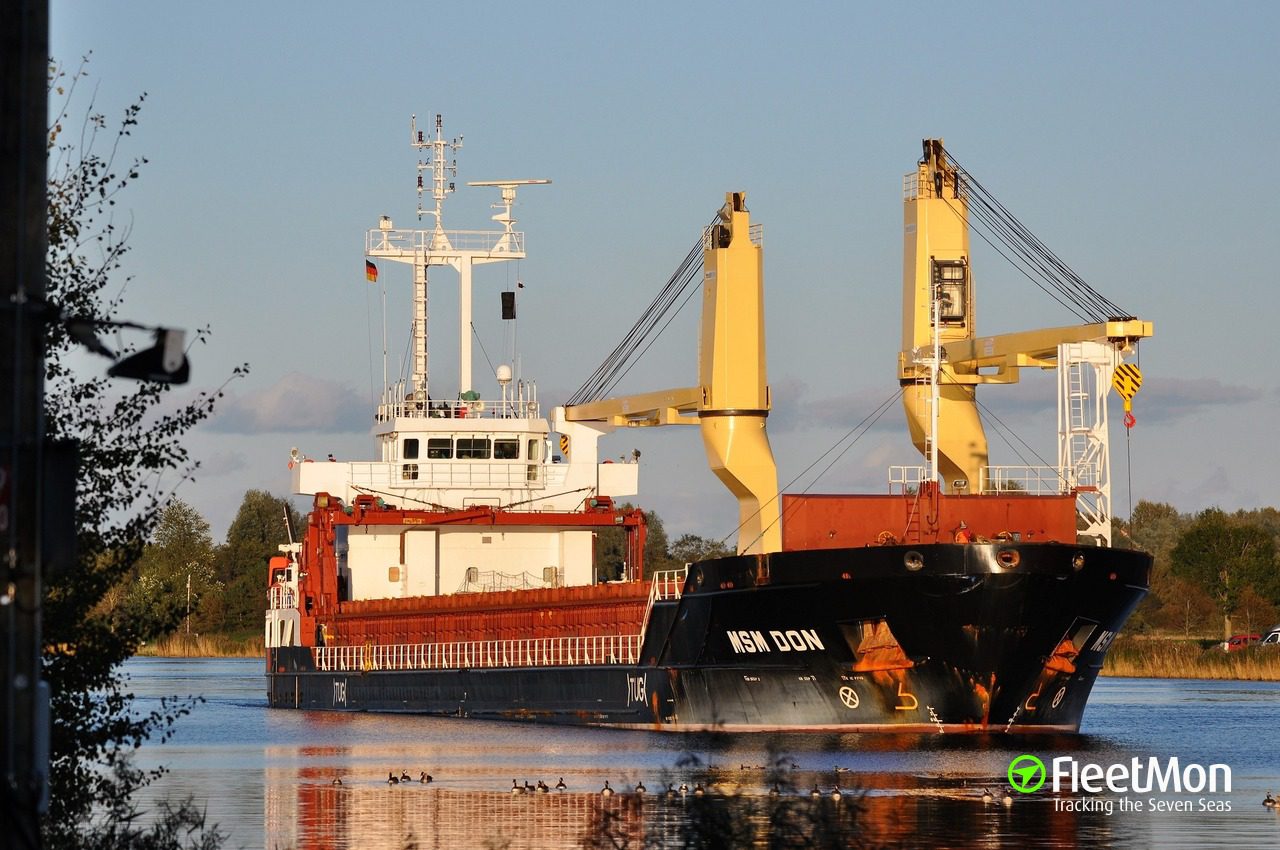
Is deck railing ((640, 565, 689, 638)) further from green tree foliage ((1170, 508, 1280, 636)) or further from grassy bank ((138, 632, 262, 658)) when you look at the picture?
grassy bank ((138, 632, 262, 658))

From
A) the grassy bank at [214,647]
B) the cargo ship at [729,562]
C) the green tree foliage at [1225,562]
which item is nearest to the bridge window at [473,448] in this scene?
the cargo ship at [729,562]

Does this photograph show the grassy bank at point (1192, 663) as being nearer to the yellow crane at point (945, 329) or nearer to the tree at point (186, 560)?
the yellow crane at point (945, 329)

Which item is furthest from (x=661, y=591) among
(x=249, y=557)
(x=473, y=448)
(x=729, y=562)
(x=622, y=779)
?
(x=249, y=557)

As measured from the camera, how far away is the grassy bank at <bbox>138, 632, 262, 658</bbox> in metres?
90.8

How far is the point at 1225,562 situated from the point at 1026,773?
61.9m

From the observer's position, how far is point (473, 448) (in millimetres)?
43500

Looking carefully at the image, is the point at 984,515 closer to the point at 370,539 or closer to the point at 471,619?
the point at 471,619

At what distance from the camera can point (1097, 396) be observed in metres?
29.8

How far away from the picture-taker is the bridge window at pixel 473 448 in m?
43.4

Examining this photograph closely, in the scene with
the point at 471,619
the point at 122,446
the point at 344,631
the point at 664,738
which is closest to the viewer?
the point at 122,446

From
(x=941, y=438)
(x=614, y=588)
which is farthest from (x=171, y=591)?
(x=941, y=438)

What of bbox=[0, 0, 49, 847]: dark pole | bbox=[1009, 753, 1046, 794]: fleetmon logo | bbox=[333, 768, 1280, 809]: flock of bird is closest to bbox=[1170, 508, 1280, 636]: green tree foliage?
bbox=[1009, 753, 1046, 794]: fleetmon logo

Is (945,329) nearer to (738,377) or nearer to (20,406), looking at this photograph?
(738,377)

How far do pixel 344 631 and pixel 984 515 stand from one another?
19.7 metres
